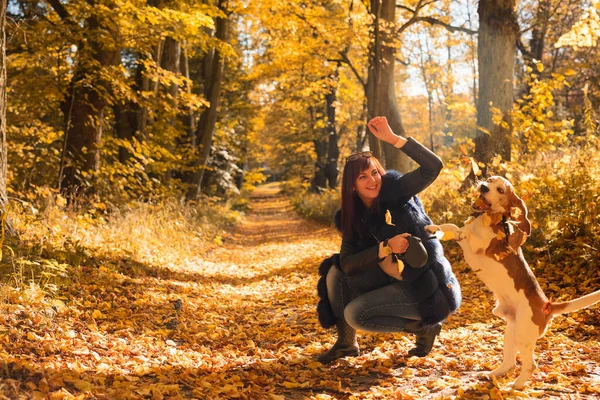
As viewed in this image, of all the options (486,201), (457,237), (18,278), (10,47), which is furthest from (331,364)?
(10,47)

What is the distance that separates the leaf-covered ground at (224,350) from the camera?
3.11 metres

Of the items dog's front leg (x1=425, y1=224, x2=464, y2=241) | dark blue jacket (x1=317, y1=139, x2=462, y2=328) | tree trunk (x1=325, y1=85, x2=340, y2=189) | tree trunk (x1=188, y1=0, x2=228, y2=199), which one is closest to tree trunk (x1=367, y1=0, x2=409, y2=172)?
tree trunk (x1=188, y1=0, x2=228, y2=199)

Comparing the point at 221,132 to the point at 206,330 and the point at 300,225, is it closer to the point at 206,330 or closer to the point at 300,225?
the point at 300,225

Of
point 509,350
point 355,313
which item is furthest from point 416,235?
point 509,350

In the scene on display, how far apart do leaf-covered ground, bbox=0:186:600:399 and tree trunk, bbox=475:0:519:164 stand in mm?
2874

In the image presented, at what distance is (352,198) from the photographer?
3713 mm

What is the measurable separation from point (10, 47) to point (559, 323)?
30.2 feet

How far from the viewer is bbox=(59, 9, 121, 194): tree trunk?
865cm

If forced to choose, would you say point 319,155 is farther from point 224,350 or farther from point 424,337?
point 424,337

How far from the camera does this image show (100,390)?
2.96m

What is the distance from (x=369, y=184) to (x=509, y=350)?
4.62 feet

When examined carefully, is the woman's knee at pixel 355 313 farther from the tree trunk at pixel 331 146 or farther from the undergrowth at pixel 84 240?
the tree trunk at pixel 331 146

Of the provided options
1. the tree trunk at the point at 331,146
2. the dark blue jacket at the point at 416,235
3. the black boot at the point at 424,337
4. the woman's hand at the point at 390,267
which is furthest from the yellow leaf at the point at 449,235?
the tree trunk at the point at 331,146

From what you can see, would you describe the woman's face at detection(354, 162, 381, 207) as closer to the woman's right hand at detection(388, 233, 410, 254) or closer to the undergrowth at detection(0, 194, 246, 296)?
the woman's right hand at detection(388, 233, 410, 254)
